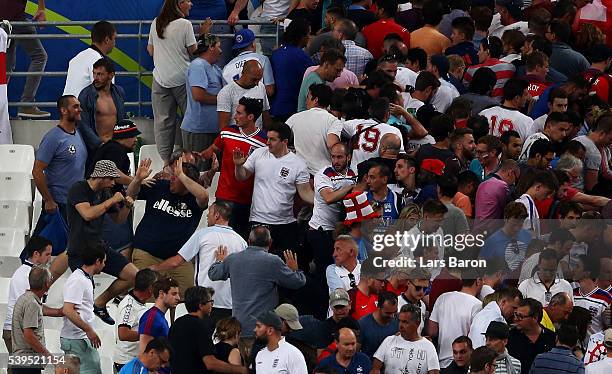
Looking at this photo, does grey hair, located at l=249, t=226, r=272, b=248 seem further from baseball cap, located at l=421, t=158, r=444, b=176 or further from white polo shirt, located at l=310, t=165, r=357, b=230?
baseball cap, located at l=421, t=158, r=444, b=176

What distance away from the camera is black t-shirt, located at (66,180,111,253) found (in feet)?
54.1

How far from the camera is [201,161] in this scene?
17859 millimetres

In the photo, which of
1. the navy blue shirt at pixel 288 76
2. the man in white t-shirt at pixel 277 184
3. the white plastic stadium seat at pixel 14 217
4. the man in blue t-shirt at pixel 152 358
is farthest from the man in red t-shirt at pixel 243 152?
the man in blue t-shirt at pixel 152 358

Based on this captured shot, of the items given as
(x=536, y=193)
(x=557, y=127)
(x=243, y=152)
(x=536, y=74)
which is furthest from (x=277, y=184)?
(x=536, y=74)

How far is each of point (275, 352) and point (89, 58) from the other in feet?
16.2

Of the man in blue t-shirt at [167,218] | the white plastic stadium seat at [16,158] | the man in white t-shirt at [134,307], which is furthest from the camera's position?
the white plastic stadium seat at [16,158]

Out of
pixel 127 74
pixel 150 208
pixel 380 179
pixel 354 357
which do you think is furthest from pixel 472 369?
pixel 127 74

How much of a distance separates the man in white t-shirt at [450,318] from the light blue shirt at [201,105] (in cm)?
402

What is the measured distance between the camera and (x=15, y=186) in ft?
61.2

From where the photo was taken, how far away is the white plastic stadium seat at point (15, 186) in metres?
18.6

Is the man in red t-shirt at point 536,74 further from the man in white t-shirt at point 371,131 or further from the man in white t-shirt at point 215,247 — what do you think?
the man in white t-shirt at point 215,247

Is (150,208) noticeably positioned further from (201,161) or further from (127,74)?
(127,74)

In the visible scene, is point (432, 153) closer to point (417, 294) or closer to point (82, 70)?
point (417, 294)

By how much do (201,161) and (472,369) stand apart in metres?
4.37
